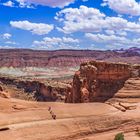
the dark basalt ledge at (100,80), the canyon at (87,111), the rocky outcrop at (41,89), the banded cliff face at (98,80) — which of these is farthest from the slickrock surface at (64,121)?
the rocky outcrop at (41,89)

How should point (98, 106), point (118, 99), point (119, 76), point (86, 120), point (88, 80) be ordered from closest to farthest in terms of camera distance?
1. point (86, 120)
2. point (98, 106)
3. point (118, 99)
4. point (119, 76)
5. point (88, 80)

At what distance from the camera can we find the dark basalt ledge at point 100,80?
55156 mm

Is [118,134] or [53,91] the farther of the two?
[53,91]

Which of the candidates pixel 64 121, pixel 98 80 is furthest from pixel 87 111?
pixel 98 80

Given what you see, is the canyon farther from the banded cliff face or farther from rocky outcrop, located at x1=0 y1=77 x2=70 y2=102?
rocky outcrop, located at x1=0 y1=77 x2=70 y2=102

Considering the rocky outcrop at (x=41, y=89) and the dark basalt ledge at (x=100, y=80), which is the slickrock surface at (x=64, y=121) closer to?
the dark basalt ledge at (x=100, y=80)

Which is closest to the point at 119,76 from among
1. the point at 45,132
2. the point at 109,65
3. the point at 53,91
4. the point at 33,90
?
the point at 109,65

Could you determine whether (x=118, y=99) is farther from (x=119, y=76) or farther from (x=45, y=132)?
(x=45, y=132)

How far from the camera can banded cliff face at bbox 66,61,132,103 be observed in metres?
55.5

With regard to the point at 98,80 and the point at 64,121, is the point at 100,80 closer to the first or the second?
the point at 98,80

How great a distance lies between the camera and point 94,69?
58406 mm

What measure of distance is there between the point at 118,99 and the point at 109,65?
686 cm

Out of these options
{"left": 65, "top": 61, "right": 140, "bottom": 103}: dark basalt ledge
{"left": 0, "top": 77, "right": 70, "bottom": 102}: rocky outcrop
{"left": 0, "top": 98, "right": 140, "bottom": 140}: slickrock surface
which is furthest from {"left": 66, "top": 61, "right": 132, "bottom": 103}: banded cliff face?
{"left": 0, "top": 77, "right": 70, "bottom": 102}: rocky outcrop

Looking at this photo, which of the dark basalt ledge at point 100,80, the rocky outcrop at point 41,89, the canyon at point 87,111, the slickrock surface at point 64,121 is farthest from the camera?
the rocky outcrop at point 41,89
